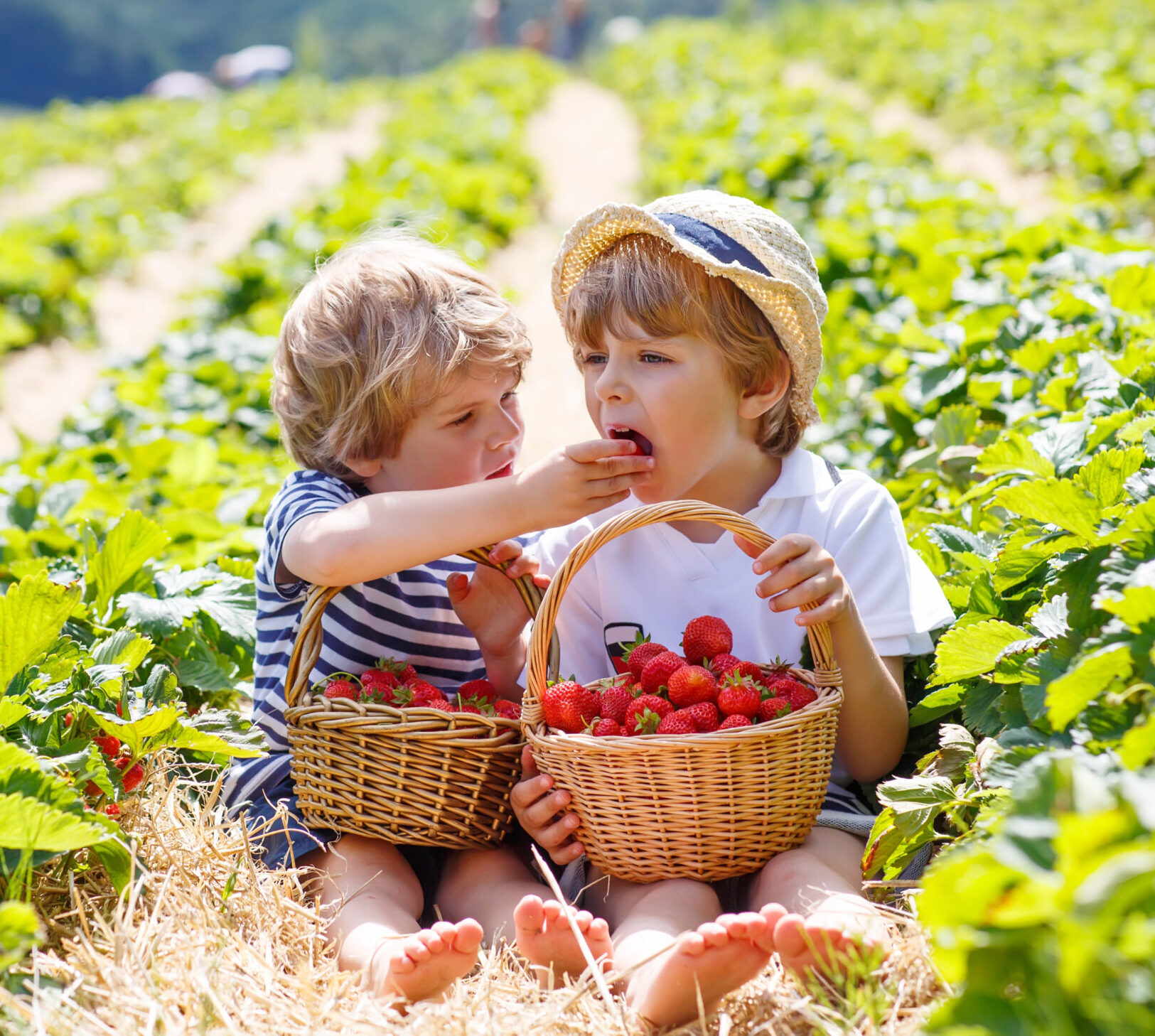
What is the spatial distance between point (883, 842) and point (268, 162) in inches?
646

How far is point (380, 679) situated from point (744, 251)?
1176mm

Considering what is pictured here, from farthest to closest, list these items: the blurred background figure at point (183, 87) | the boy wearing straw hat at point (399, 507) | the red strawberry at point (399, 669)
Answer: the blurred background figure at point (183, 87), the red strawberry at point (399, 669), the boy wearing straw hat at point (399, 507)

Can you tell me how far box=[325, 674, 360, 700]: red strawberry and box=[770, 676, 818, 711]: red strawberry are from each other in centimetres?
84

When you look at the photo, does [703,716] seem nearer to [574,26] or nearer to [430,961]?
[430,961]

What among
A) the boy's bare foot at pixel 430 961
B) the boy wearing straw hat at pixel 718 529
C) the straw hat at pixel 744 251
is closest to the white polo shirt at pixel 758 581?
the boy wearing straw hat at pixel 718 529

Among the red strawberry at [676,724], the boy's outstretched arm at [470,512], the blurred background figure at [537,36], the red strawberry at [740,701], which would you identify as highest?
the boy's outstretched arm at [470,512]

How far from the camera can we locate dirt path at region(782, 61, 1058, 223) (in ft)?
28.4

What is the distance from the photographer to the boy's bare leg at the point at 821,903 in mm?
1686

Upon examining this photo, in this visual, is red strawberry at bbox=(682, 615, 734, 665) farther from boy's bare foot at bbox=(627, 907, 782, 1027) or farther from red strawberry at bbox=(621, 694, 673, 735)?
boy's bare foot at bbox=(627, 907, 782, 1027)

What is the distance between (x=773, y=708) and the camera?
194cm

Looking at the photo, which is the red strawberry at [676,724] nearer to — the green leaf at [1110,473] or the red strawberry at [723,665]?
the red strawberry at [723,665]

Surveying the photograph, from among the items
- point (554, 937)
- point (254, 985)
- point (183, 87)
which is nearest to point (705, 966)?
point (554, 937)

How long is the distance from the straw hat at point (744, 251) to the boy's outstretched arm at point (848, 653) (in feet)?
1.55

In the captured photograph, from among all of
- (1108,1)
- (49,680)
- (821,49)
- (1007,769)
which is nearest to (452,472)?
(49,680)
